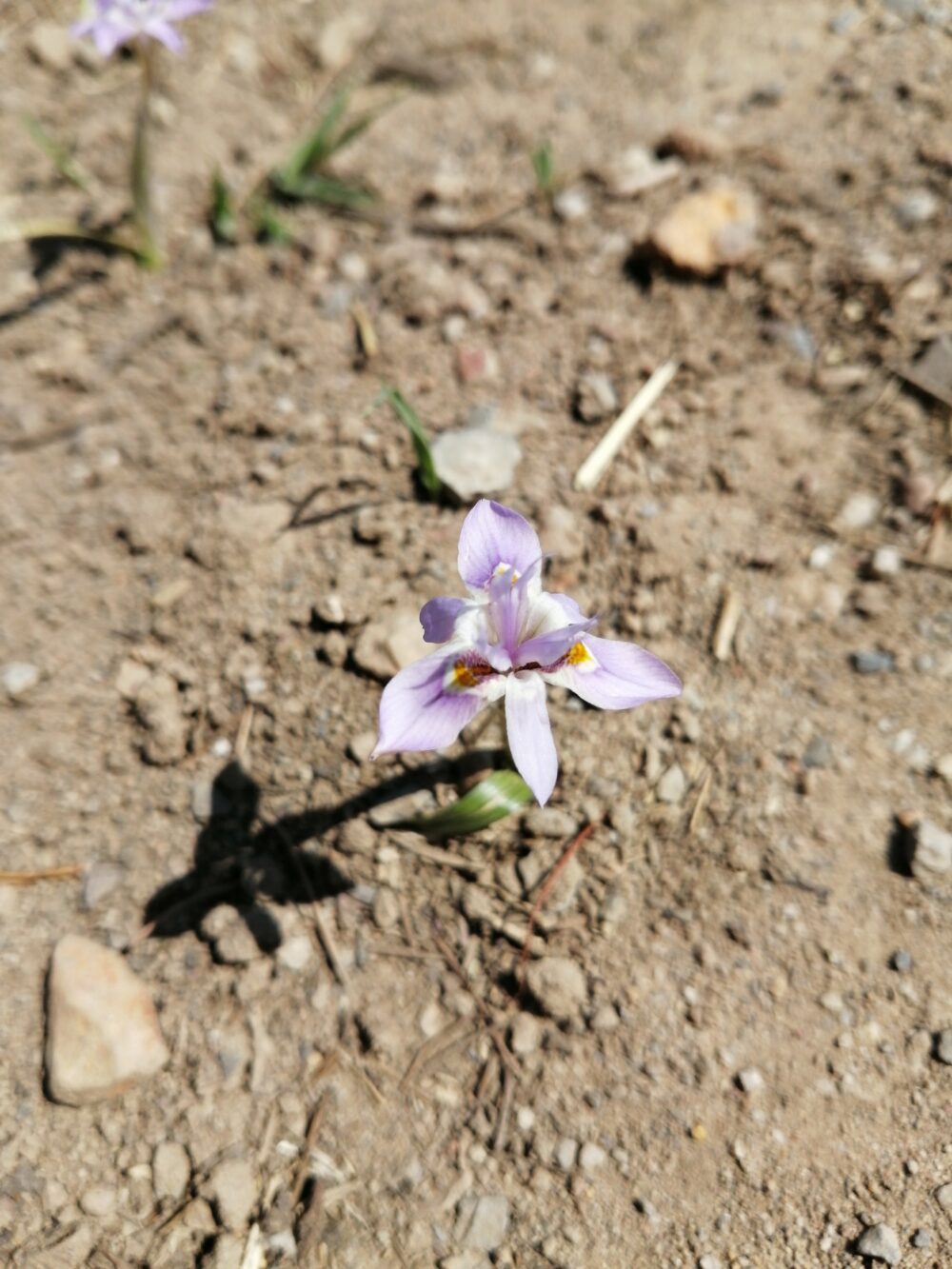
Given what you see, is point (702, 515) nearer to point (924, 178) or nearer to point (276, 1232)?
point (924, 178)

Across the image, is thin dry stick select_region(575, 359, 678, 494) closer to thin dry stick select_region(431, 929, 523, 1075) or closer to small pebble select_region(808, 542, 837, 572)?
small pebble select_region(808, 542, 837, 572)

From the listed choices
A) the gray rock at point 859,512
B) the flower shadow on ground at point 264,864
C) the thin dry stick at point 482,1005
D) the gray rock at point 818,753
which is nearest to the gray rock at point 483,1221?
the thin dry stick at point 482,1005

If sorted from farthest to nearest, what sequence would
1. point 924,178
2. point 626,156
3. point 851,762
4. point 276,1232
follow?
1. point 626,156
2. point 924,178
3. point 851,762
4. point 276,1232

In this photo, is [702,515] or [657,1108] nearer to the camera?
[657,1108]

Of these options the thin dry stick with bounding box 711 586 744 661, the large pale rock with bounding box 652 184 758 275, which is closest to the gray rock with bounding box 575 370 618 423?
the large pale rock with bounding box 652 184 758 275

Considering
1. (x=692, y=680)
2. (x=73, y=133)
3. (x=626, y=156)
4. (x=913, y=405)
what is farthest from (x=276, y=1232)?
(x=73, y=133)

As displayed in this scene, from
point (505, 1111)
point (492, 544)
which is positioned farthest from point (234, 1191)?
point (492, 544)
